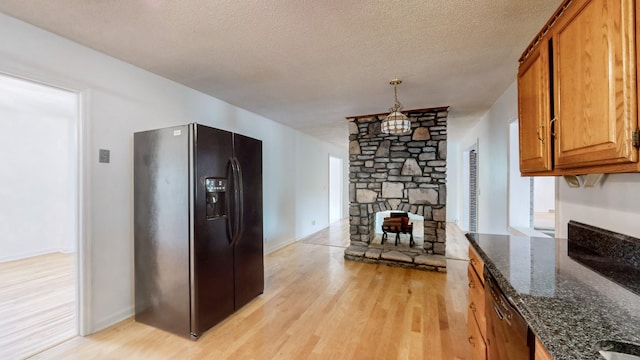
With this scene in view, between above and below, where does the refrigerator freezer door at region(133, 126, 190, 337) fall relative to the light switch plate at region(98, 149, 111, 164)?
below

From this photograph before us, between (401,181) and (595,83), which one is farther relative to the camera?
(401,181)

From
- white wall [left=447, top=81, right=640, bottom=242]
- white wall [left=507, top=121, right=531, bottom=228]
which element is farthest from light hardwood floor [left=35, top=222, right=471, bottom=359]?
white wall [left=447, top=81, right=640, bottom=242]

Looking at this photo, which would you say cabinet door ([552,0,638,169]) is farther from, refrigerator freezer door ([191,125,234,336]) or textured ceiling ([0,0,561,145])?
refrigerator freezer door ([191,125,234,336])

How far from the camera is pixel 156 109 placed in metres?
2.76

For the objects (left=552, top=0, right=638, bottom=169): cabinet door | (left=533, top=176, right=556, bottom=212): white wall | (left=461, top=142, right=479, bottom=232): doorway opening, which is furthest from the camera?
(left=461, top=142, right=479, bottom=232): doorway opening

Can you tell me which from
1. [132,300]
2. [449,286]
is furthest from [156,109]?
[449,286]

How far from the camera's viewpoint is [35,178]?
4273mm

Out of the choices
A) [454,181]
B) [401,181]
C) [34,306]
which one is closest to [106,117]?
[34,306]

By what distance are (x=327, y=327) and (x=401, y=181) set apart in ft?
8.62

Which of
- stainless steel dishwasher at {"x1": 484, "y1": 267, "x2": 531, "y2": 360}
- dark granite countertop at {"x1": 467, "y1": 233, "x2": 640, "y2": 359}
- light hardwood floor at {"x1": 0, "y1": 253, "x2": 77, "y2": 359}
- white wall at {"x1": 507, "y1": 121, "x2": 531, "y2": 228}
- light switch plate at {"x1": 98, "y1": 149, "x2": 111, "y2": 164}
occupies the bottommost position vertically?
light hardwood floor at {"x1": 0, "y1": 253, "x2": 77, "y2": 359}

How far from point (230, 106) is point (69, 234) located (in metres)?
3.77

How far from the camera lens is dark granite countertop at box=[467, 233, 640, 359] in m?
0.71

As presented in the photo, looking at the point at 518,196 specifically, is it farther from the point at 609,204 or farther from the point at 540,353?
the point at 540,353

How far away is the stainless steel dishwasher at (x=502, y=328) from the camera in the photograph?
92 cm
